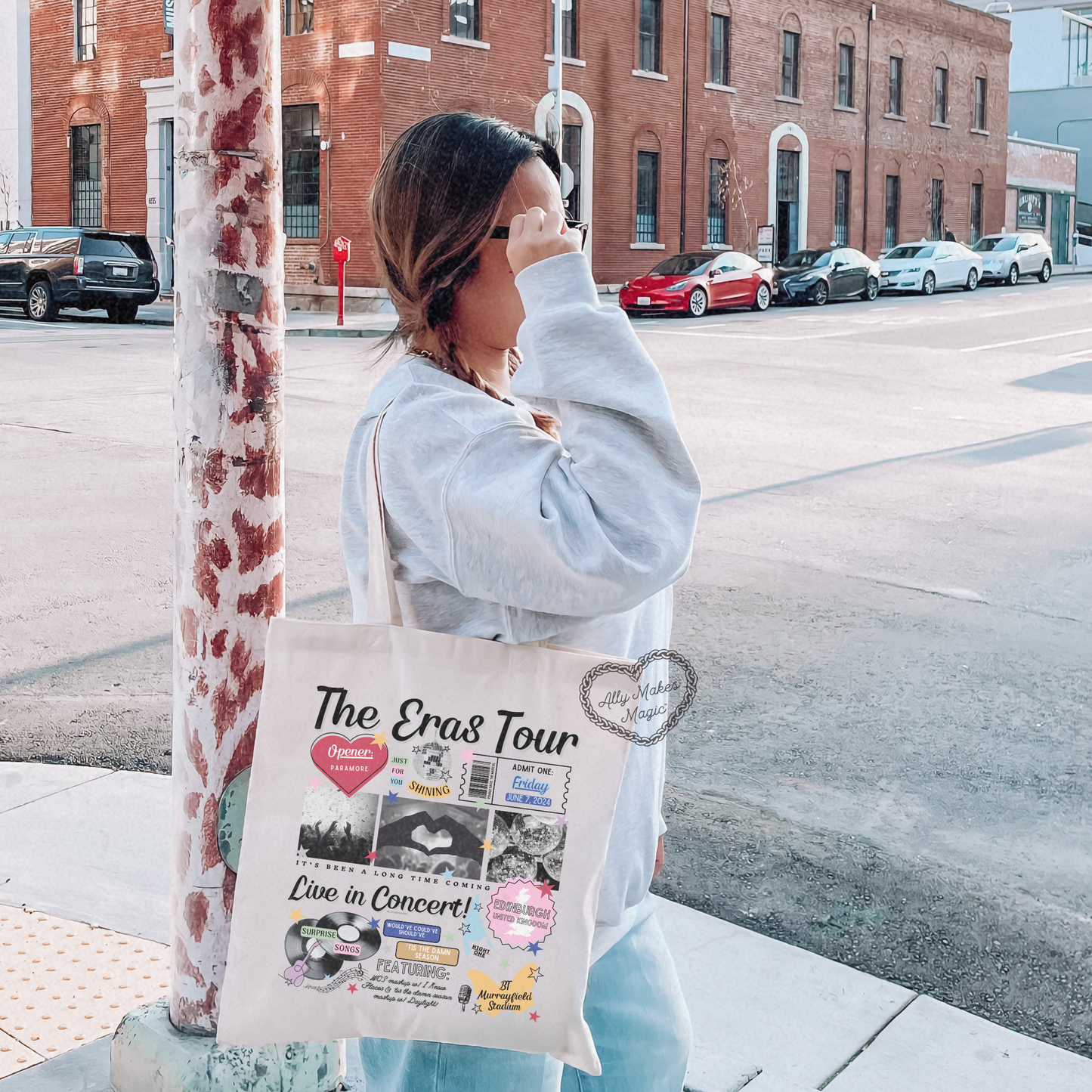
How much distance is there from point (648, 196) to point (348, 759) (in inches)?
1383

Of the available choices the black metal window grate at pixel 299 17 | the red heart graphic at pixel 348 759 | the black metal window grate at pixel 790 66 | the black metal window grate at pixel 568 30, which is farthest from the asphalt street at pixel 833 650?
the black metal window grate at pixel 790 66

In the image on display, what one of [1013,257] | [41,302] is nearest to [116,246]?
[41,302]

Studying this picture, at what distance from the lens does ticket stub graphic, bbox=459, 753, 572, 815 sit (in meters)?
1.59

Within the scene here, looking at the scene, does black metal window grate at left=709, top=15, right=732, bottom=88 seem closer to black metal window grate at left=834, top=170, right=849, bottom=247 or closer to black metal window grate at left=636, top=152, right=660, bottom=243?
black metal window grate at left=636, top=152, right=660, bottom=243

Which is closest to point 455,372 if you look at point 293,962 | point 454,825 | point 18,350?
point 454,825

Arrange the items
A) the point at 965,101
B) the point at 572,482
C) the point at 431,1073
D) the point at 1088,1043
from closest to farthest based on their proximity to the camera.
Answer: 1. the point at 572,482
2. the point at 431,1073
3. the point at 1088,1043
4. the point at 965,101

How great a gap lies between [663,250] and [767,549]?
28525mm

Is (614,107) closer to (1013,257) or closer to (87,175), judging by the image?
(1013,257)

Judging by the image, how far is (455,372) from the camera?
68.8 inches

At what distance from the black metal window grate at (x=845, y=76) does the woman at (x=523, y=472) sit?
137ft

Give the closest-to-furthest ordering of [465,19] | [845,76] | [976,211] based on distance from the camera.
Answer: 1. [465,19]
2. [845,76]
3. [976,211]

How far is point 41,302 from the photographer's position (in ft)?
81.1

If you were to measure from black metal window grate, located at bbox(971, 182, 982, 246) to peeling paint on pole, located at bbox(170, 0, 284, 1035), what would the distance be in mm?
48747

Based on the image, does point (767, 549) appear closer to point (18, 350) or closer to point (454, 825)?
point (454, 825)
